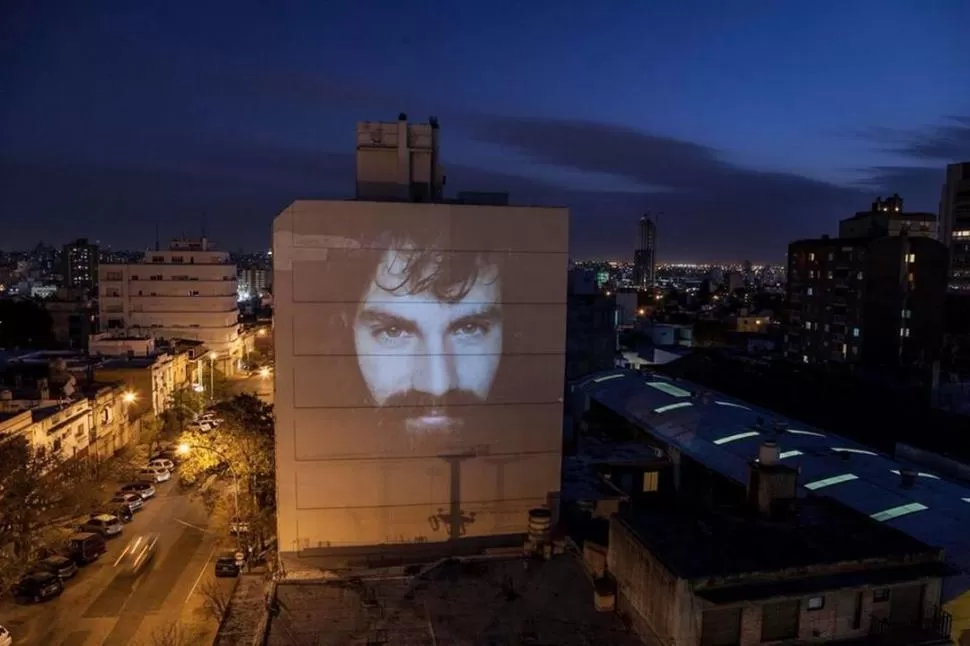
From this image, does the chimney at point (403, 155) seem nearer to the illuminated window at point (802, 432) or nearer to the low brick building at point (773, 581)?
the low brick building at point (773, 581)

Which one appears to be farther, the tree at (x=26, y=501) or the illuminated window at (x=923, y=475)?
the tree at (x=26, y=501)

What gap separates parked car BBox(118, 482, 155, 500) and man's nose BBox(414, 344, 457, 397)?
1864cm

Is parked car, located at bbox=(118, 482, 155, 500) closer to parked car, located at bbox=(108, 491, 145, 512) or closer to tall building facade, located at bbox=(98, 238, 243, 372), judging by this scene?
parked car, located at bbox=(108, 491, 145, 512)

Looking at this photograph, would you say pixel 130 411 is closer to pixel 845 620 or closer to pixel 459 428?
pixel 459 428

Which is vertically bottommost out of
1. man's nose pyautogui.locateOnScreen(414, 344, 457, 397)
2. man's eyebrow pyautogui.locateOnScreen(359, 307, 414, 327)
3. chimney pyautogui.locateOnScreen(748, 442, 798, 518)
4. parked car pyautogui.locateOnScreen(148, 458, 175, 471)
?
parked car pyautogui.locateOnScreen(148, 458, 175, 471)

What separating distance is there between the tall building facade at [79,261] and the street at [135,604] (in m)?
150

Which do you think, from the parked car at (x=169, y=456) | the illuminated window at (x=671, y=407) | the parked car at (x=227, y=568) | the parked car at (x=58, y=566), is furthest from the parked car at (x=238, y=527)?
the illuminated window at (x=671, y=407)

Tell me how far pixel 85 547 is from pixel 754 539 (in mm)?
20726

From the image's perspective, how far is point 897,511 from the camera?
17.5 m

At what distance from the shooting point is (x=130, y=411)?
3741 cm

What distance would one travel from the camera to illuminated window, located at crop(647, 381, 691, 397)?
3256cm

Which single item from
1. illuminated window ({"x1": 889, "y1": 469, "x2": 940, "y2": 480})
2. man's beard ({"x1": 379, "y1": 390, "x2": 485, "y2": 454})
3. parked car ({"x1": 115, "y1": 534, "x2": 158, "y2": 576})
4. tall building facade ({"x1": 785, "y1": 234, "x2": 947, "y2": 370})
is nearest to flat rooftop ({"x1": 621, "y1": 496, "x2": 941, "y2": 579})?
man's beard ({"x1": 379, "y1": 390, "x2": 485, "y2": 454})

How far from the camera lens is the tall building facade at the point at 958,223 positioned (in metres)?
77.9

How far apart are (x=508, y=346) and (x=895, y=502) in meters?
10.9
